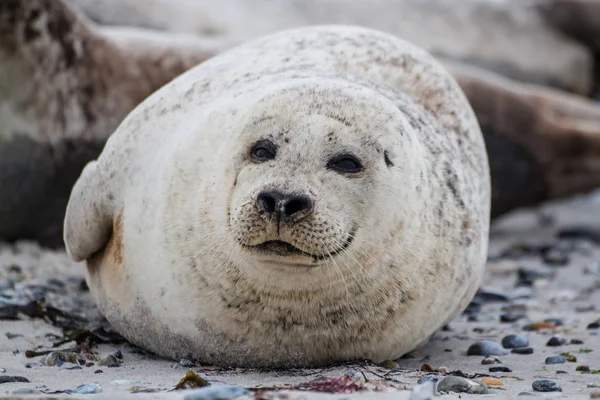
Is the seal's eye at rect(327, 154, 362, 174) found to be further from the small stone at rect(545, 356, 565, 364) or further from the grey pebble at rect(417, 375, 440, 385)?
the small stone at rect(545, 356, 565, 364)

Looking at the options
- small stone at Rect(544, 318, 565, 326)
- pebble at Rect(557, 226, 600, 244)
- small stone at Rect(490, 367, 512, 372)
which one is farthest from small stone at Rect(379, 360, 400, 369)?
pebble at Rect(557, 226, 600, 244)

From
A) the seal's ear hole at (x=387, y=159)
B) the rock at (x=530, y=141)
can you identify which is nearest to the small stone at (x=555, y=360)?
the seal's ear hole at (x=387, y=159)

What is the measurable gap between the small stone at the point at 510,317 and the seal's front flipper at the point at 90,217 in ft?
6.30

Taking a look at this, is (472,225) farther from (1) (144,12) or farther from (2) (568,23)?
(2) (568,23)

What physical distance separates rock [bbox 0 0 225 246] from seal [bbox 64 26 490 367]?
1.70 metres

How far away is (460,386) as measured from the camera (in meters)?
3.38

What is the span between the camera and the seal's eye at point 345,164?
354 centimetres

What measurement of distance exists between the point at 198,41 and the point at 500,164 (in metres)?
2.39

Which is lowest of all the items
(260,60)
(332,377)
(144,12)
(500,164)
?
(332,377)

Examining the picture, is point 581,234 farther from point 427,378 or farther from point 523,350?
point 427,378

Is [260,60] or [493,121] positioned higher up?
[493,121]

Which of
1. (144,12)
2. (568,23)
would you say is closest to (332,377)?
(144,12)

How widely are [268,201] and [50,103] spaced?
316 centimetres

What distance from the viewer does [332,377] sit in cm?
349
